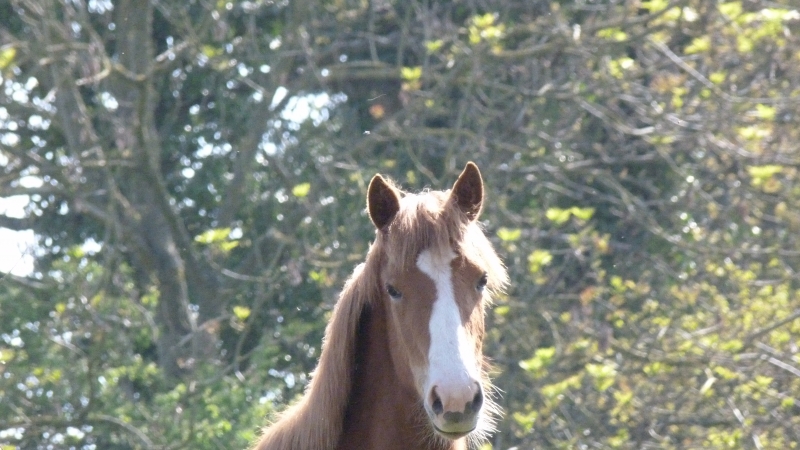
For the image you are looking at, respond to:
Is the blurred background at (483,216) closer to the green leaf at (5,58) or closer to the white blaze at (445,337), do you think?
the green leaf at (5,58)

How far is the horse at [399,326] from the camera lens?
Result: 11.1ft

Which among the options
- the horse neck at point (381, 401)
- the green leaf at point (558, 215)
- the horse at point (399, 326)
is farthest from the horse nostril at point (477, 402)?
the green leaf at point (558, 215)

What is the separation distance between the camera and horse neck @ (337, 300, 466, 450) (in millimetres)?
3516

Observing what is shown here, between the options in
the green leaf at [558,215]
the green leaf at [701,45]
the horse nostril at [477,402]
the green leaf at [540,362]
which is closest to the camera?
the horse nostril at [477,402]

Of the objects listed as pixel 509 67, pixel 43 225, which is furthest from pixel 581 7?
pixel 43 225

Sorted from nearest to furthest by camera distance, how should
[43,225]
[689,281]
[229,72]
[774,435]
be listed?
[774,435] < [689,281] < [229,72] < [43,225]

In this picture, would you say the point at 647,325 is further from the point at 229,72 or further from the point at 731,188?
the point at 229,72

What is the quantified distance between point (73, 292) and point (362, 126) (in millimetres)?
4270

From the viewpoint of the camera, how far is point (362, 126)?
11.2 meters

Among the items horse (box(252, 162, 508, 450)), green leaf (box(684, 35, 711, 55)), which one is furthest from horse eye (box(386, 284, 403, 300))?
green leaf (box(684, 35, 711, 55))

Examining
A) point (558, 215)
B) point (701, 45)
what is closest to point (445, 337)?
point (558, 215)

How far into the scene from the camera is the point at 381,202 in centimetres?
371

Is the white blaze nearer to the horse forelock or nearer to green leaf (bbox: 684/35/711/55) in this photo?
the horse forelock

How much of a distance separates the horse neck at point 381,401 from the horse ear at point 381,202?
302 millimetres
